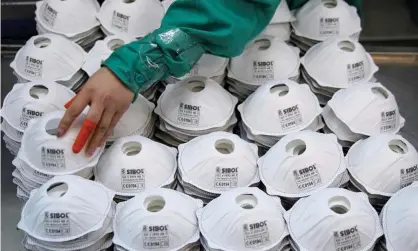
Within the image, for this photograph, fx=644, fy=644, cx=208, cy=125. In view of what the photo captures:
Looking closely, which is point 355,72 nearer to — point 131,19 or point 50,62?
point 131,19

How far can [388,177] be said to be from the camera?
1074 millimetres

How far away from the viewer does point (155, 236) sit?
98cm

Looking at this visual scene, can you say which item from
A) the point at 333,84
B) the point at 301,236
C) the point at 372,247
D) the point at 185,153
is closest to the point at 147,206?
the point at 185,153

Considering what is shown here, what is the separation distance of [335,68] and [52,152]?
57 centimetres

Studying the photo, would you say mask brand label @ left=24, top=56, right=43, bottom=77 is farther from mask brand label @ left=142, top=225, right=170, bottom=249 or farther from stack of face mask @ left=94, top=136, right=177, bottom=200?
mask brand label @ left=142, top=225, right=170, bottom=249

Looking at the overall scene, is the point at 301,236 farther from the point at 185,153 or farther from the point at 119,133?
the point at 119,133

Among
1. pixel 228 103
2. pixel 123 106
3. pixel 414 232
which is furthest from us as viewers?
pixel 228 103

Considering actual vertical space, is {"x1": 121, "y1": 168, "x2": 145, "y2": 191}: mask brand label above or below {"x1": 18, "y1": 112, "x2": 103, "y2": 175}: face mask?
below

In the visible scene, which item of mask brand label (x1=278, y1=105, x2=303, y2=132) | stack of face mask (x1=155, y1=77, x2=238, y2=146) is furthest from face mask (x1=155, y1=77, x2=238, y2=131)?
→ mask brand label (x1=278, y1=105, x2=303, y2=132)

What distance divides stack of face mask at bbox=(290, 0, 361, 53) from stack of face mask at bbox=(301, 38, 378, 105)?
7 cm

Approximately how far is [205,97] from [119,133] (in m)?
0.17

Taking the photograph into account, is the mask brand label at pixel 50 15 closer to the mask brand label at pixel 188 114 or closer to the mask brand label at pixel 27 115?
the mask brand label at pixel 27 115

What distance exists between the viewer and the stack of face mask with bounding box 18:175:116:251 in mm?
984

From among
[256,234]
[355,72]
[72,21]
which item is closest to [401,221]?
[256,234]
